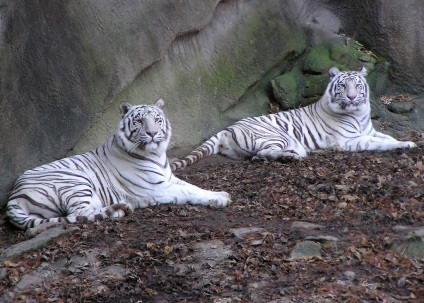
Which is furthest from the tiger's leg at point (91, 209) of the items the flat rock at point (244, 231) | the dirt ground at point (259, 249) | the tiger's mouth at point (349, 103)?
the tiger's mouth at point (349, 103)

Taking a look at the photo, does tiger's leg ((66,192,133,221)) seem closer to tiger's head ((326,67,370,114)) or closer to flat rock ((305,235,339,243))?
flat rock ((305,235,339,243))

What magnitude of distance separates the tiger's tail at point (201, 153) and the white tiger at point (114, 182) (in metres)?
1.24

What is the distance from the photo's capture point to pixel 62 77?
7.94 meters

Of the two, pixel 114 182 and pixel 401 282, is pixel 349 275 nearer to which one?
pixel 401 282

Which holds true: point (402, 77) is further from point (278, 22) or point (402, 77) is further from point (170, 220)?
point (170, 220)

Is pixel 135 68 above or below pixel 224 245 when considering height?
above

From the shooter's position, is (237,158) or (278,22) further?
(278,22)

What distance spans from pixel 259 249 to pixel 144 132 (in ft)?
7.44

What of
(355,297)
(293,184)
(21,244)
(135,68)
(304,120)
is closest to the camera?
(355,297)

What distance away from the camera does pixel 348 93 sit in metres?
9.84

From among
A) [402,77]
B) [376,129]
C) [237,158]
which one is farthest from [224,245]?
[402,77]

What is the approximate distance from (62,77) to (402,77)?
542 centimetres

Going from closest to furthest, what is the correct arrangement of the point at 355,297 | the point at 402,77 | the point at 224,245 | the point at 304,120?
the point at 355,297
the point at 224,245
the point at 304,120
the point at 402,77

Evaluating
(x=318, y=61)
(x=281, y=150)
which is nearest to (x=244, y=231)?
(x=281, y=150)
